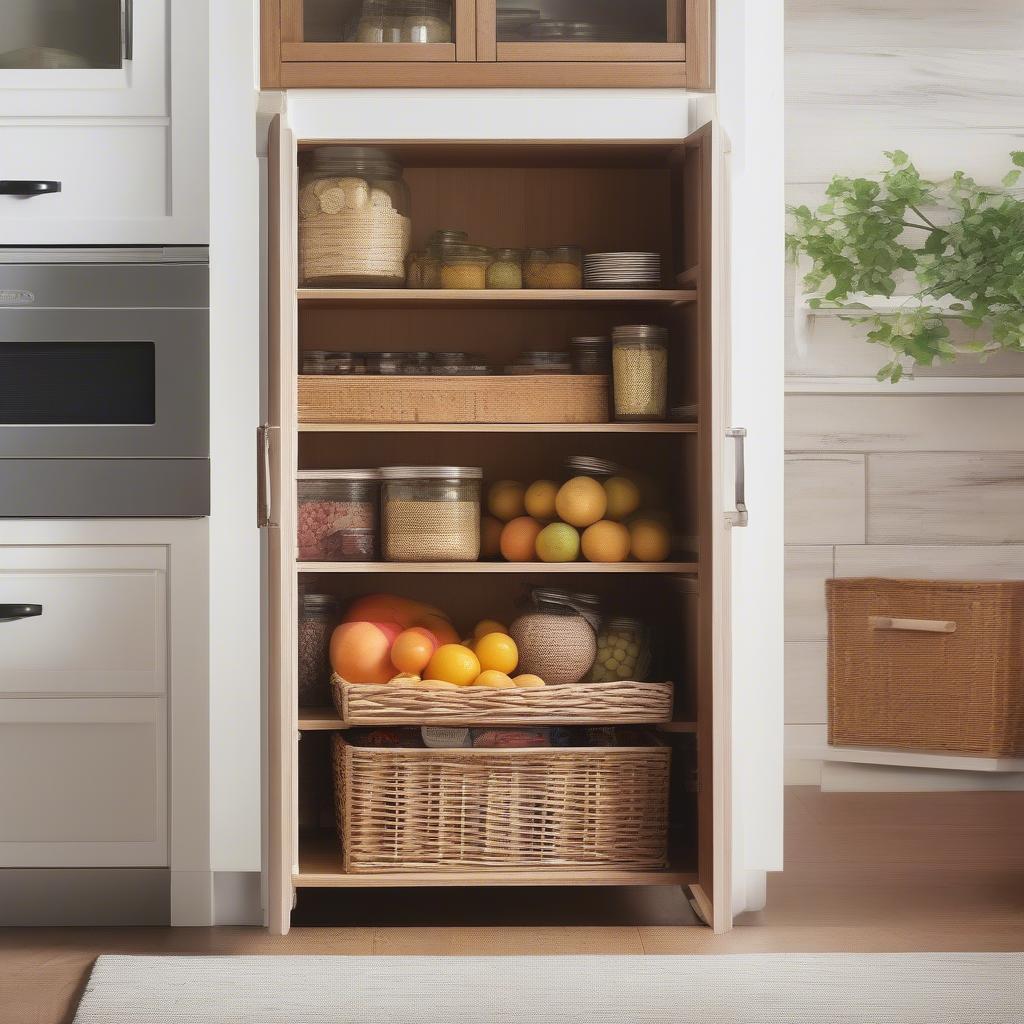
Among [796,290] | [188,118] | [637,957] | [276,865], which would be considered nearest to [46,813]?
[276,865]

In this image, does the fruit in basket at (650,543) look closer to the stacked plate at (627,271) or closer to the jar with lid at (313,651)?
the stacked plate at (627,271)

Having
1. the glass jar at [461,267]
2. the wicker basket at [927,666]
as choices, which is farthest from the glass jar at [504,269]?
the wicker basket at [927,666]

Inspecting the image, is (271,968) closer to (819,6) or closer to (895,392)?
(895,392)

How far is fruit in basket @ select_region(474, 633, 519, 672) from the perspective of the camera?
228cm

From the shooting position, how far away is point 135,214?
7.30ft

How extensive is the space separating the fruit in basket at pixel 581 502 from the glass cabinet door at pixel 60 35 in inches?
44.3

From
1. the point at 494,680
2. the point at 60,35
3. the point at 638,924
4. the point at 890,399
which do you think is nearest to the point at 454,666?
the point at 494,680

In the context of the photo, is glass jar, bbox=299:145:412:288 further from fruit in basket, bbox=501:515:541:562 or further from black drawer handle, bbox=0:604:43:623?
black drawer handle, bbox=0:604:43:623

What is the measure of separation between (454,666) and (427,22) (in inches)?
46.0

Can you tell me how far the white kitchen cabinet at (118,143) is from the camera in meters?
2.21

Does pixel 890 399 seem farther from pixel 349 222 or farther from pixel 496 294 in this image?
pixel 349 222

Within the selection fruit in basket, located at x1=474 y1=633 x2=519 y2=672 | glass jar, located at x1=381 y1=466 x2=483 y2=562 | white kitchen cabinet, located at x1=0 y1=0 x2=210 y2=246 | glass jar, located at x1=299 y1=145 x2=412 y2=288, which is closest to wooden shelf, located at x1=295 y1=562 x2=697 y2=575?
glass jar, located at x1=381 y1=466 x2=483 y2=562

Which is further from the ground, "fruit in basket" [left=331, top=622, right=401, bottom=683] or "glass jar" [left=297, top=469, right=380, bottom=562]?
"glass jar" [left=297, top=469, right=380, bottom=562]

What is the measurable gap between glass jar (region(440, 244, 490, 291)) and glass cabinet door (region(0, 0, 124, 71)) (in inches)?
26.8
